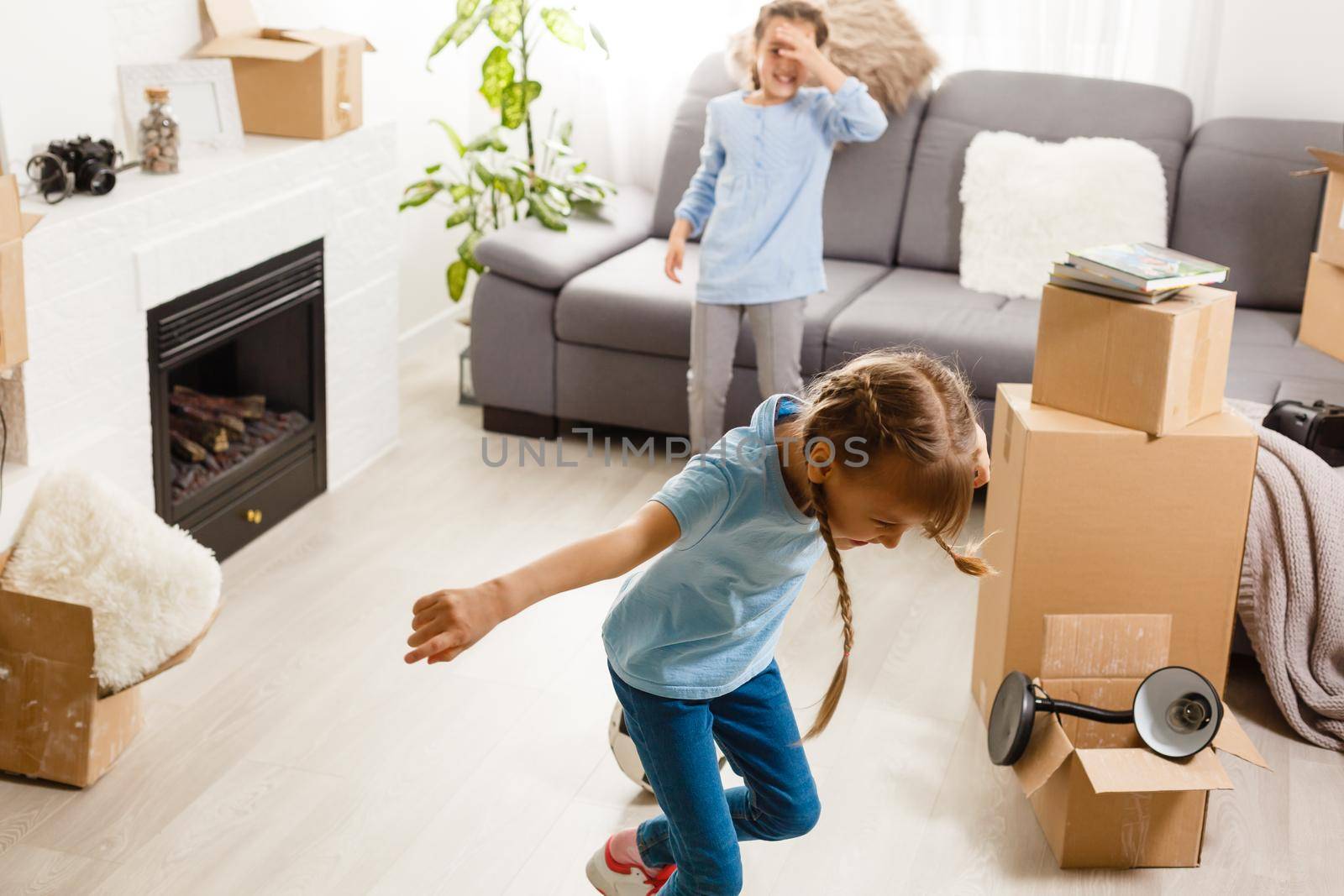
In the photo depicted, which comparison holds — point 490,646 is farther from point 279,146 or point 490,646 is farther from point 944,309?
point 944,309

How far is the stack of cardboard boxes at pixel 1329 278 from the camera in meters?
→ 2.96

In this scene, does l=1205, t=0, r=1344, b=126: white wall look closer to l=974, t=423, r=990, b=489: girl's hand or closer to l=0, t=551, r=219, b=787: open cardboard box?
l=974, t=423, r=990, b=489: girl's hand

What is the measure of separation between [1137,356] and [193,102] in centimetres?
199

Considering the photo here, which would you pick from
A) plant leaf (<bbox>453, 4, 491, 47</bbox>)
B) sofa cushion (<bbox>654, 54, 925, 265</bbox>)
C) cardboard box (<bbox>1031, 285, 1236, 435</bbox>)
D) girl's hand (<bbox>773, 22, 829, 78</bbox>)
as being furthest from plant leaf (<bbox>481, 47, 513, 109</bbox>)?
cardboard box (<bbox>1031, 285, 1236, 435</bbox>)

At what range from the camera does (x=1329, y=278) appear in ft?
10.1

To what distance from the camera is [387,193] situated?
3.51 meters

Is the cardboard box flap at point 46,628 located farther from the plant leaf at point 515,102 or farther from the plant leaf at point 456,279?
the plant leaf at point 515,102

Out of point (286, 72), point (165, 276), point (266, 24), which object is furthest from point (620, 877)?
point (266, 24)

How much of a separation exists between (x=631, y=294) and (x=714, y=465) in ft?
6.81

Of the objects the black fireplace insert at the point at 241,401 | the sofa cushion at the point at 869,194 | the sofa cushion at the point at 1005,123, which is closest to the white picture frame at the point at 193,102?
the black fireplace insert at the point at 241,401

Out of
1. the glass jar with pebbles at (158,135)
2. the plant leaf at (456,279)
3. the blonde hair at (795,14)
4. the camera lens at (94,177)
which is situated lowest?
the plant leaf at (456,279)

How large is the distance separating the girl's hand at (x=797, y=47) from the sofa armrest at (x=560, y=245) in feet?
2.98

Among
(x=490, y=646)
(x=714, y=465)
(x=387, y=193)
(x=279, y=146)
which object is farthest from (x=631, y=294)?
(x=714, y=465)

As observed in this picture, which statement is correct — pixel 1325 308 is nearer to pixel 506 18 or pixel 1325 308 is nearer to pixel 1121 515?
pixel 1121 515
